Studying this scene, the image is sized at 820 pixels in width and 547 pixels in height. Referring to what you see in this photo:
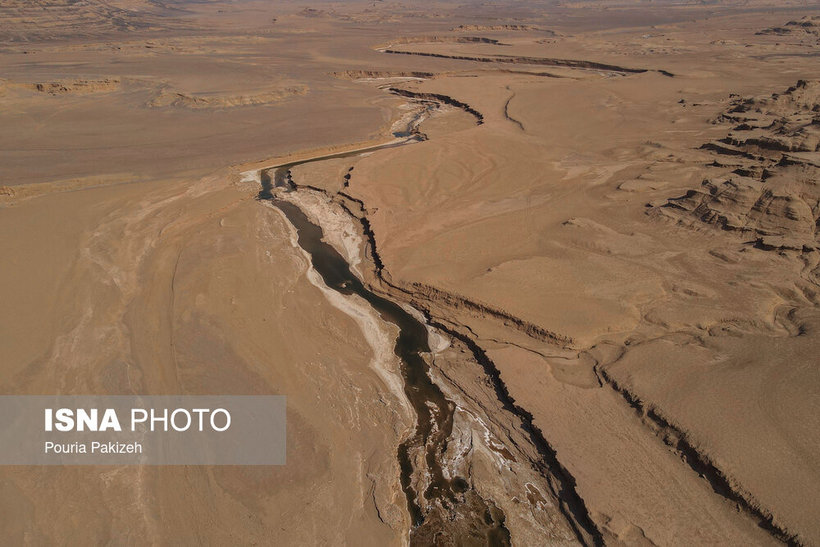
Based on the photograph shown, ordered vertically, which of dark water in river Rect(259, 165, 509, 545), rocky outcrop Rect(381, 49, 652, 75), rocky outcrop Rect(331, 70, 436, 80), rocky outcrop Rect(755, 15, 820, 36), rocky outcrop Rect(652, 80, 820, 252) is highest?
rocky outcrop Rect(755, 15, 820, 36)

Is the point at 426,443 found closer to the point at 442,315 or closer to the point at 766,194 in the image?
the point at 442,315

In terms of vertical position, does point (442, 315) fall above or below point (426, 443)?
above

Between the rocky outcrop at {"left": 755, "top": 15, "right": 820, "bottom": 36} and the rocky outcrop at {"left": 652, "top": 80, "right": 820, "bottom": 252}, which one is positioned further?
the rocky outcrop at {"left": 755, "top": 15, "right": 820, "bottom": 36}

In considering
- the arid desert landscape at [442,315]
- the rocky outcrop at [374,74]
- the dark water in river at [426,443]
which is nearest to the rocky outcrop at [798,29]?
the arid desert landscape at [442,315]

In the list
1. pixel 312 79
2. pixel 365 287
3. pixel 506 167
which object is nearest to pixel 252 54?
pixel 312 79

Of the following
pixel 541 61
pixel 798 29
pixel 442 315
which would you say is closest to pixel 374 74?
pixel 541 61

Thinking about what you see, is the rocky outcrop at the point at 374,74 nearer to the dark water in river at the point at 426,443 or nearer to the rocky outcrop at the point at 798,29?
the dark water in river at the point at 426,443

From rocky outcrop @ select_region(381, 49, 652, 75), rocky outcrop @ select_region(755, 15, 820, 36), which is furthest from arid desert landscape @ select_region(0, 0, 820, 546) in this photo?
rocky outcrop @ select_region(755, 15, 820, 36)

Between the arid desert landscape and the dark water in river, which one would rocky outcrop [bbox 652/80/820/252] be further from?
the dark water in river
